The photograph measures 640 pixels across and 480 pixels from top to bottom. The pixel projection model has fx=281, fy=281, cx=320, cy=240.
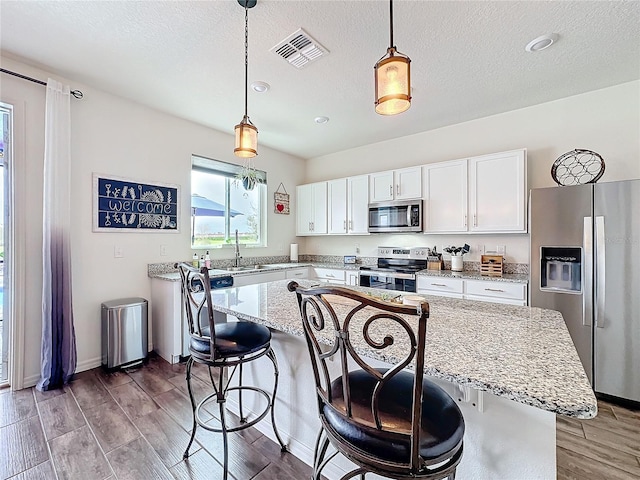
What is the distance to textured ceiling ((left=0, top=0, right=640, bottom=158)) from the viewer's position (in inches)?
71.7

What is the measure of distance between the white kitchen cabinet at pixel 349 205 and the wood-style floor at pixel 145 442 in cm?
286

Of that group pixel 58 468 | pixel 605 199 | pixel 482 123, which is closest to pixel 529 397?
pixel 58 468

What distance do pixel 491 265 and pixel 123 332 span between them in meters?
3.87

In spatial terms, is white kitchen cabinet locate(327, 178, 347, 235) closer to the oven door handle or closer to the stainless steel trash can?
the oven door handle

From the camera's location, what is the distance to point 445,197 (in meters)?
3.43

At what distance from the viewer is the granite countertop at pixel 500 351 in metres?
0.69

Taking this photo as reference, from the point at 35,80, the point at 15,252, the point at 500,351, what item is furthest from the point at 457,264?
the point at 35,80

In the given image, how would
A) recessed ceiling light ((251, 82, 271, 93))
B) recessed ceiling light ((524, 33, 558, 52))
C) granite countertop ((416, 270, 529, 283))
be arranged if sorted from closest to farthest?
recessed ceiling light ((524, 33, 558, 52)) → recessed ceiling light ((251, 82, 271, 93)) → granite countertop ((416, 270, 529, 283))

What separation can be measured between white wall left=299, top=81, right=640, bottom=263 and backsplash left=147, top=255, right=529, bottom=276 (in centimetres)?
9

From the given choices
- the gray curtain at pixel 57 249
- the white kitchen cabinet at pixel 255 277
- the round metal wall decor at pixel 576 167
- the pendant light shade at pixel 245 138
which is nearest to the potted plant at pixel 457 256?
the round metal wall decor at pixel 576 167

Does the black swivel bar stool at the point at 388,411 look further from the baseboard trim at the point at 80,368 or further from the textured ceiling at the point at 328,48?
the baseboard trim at the point at 80,368

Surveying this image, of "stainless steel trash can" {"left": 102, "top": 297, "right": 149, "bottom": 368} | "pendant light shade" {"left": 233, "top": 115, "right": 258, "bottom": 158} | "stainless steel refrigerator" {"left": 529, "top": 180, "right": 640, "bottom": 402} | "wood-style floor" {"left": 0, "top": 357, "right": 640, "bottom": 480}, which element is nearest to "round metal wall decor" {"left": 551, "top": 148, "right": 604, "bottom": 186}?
"stainless steel refrigerator" {"left": 529, "top": 180, "right": 640, "bottom": 402}

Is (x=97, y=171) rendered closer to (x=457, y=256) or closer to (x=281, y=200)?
(x=281, y=200)

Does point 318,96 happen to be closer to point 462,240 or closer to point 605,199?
point 462,240
